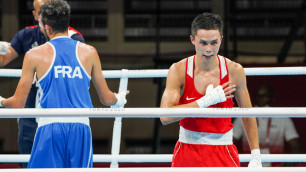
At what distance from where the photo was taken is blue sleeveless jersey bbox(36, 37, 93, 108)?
269 centimetres

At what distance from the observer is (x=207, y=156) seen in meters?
2.85

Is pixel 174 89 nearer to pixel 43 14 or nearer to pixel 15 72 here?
pixel 43 14

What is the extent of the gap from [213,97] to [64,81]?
2.30ft

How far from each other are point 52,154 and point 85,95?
322 mm

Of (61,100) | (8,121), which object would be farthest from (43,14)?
(8,121)

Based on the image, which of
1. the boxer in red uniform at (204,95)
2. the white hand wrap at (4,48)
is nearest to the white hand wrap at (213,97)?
the boxer in red uniform at (204,95)

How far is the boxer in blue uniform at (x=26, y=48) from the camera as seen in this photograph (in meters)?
3.63

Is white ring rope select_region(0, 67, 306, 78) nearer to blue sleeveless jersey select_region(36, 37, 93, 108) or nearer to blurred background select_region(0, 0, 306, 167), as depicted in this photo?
blue sleeveless jersey select_region(36, 37, 93, 108)

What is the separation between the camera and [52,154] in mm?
2656

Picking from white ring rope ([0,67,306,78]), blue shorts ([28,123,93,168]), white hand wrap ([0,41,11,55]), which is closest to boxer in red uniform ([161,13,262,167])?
white ring rope ([0,67,306,78])

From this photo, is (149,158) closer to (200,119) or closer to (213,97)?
(200,119)

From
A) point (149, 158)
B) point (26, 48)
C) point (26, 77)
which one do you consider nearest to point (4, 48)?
point (26, 48)

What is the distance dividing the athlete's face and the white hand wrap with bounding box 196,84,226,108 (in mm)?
212

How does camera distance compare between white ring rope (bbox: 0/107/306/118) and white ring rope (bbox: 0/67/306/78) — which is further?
white ring rope (bbox: 0/67/306/78)
